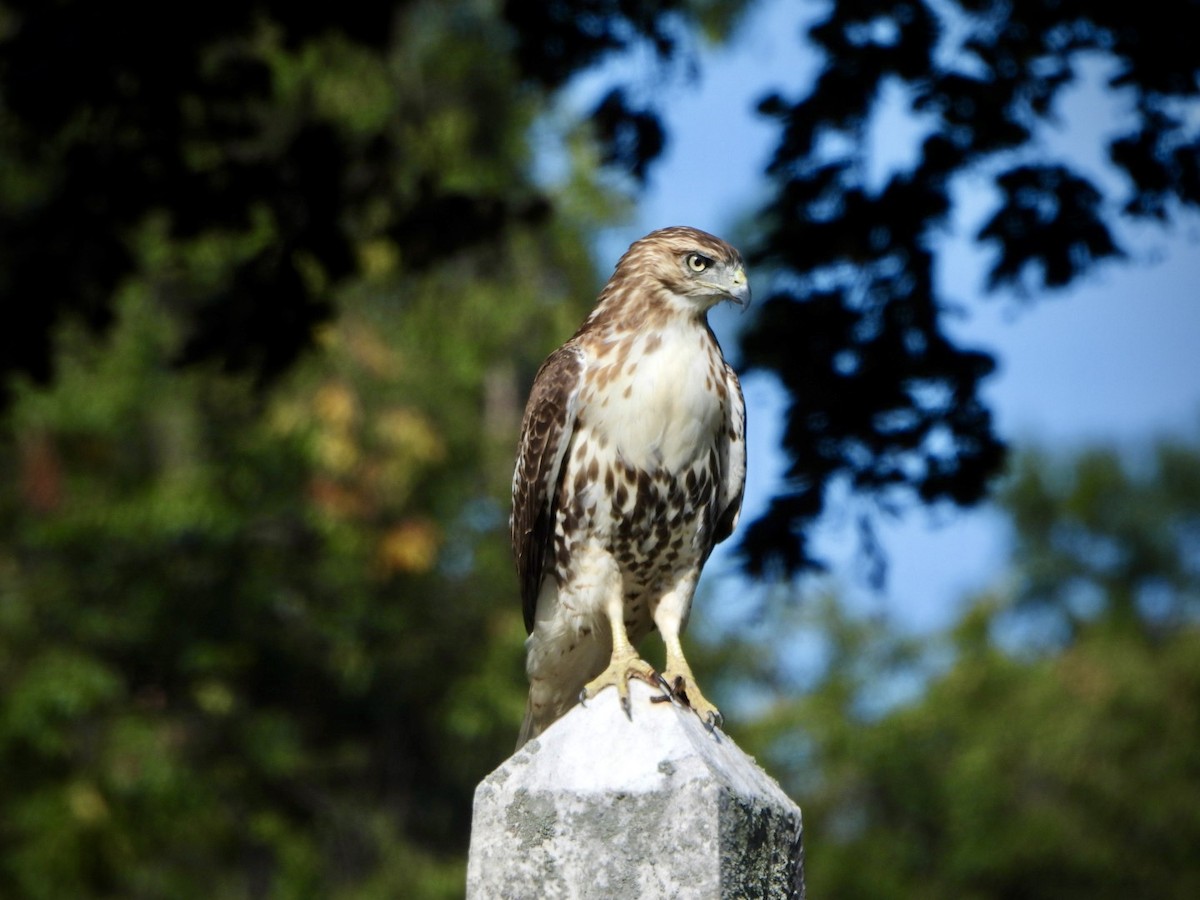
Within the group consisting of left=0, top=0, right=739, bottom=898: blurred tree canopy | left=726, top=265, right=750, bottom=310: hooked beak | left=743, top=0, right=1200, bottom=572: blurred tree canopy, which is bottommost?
left=726, top=265, right=750, bottom=310: hooked beak

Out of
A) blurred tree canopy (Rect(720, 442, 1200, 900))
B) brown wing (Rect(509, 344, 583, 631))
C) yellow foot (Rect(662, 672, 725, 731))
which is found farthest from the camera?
blurred tree canopy (Rect(720, 442, 1200, 900))

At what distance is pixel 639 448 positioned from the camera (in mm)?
3504

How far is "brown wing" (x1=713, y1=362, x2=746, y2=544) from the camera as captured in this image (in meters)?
3.65

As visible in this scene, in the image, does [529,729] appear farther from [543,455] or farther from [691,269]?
[691,269]

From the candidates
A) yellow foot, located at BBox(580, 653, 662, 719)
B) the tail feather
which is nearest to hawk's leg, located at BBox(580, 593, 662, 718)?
yellow foot, located at BBox(580, 653, 662, 719)

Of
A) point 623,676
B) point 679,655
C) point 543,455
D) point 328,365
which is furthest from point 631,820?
point 328,365

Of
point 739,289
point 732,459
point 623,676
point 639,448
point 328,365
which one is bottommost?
point 623,676

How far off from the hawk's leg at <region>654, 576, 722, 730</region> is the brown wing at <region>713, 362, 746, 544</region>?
0.61 ft

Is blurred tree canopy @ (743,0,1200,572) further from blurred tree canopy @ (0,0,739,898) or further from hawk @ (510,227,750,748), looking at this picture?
blurred tree canopy @ (0,0,739,898)

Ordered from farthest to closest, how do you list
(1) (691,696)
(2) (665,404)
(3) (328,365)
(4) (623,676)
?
(3) (328,365) < (2) (665,404) < (1) (691,696) < (4) (623,676)

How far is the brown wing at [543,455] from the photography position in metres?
3.63

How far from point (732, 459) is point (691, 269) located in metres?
0.45

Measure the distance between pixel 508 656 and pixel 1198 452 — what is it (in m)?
23.0

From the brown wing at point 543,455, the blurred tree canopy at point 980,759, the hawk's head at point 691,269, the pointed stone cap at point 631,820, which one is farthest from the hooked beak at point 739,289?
the blurred tree canopy at point 980,759
